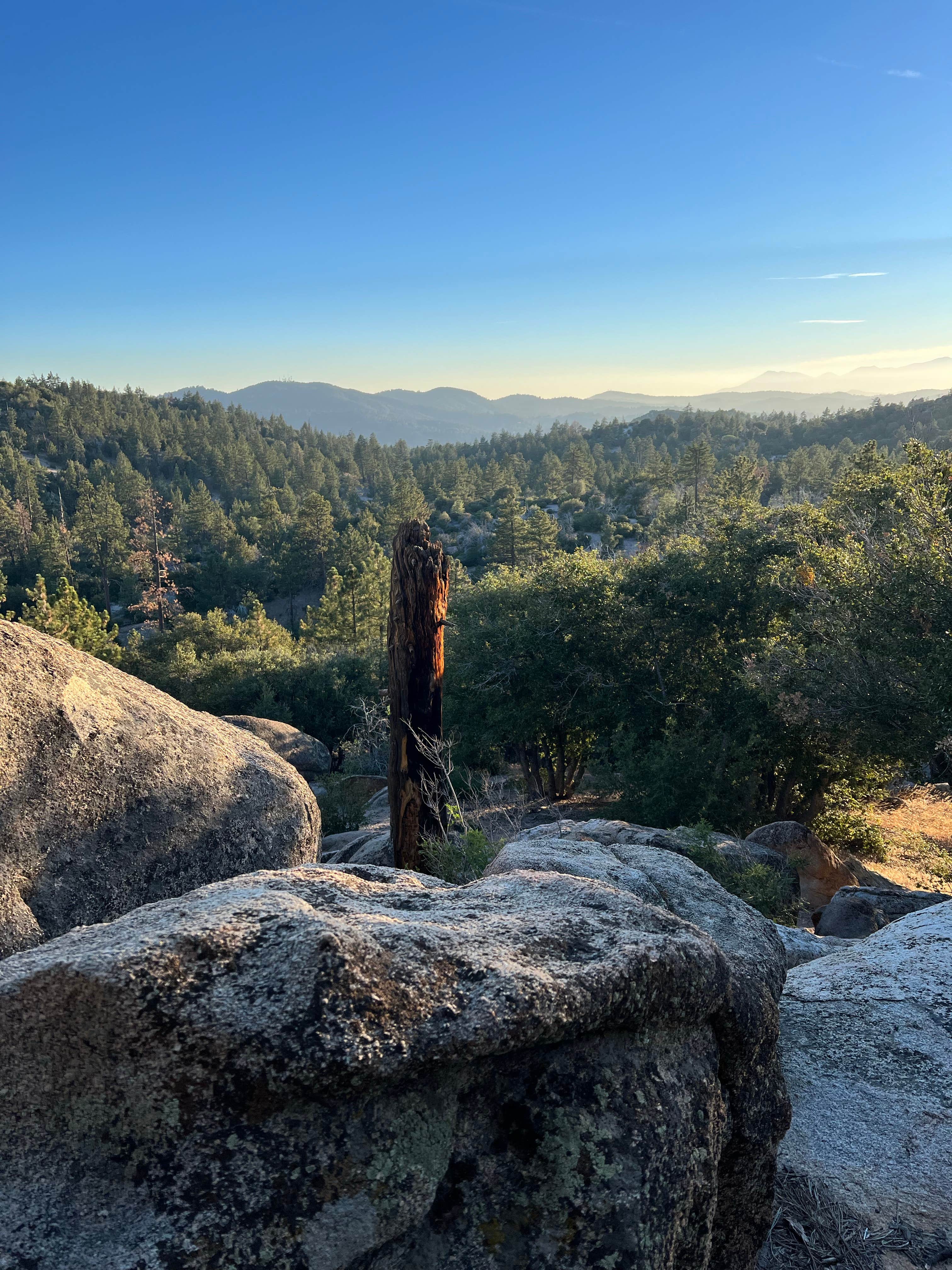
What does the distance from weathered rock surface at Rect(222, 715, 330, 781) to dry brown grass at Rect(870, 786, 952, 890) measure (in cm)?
2033

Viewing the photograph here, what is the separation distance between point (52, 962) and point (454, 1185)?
5.74 ft

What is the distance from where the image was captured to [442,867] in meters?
10.3

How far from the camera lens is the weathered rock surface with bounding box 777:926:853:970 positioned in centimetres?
777

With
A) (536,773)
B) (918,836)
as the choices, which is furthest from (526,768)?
(918,836)

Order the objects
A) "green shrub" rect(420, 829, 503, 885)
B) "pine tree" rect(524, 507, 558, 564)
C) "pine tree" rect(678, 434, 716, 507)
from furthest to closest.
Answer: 1. "pine tree" rect(678, 434, 716, 507)
2. "pine tree" rect(524, 507, 558, 564)
3. "green shrub" rect(420, 829, 503, 885)

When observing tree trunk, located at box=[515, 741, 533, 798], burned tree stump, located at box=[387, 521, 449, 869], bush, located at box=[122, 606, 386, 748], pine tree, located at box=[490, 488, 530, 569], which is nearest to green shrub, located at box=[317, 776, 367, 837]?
tree trunk, located at box=[515, 741, 533, 798]

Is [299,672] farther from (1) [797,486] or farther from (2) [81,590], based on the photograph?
(1) [797,486]

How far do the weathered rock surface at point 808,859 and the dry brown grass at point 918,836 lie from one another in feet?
7.13

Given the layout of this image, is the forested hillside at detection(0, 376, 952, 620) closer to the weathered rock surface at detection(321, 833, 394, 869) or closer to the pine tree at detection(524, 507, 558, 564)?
the pine tree at detection(524, 507, 558, 564)

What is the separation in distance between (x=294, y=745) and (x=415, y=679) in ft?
73.4

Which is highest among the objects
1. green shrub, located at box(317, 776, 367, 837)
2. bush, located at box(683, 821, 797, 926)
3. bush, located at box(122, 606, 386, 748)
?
bush, located at box(683, 821, 797, 926)

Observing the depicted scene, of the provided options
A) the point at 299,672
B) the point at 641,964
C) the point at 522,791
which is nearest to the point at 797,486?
the point at 299,672

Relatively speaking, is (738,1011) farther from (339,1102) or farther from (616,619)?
(616,619)

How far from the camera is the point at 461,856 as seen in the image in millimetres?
10352
